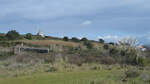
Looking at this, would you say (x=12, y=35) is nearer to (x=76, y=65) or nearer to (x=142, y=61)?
(x=76, y=65)

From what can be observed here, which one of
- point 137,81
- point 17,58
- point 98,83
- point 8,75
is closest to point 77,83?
point 98,83

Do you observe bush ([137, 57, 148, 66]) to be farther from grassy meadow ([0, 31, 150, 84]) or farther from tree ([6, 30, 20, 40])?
tree ([6, 30, 20, 40])

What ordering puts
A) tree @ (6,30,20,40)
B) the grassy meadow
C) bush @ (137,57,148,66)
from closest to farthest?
the grassy meadow, bush @ (137,57,148,66), tree @ (6,30,20,40)

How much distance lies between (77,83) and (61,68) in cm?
892

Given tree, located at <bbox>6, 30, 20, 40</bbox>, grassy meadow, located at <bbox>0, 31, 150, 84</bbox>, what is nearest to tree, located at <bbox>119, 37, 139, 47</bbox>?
grassy meadow, located at <bbox>0, 31, 150, 84</bbox>

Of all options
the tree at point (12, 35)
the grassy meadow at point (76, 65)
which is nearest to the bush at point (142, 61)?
the grassy meadow at point (76, 65)

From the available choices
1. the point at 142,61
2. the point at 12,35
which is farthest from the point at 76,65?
the point at 12,35

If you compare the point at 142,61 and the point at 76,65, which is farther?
the point at 142,61

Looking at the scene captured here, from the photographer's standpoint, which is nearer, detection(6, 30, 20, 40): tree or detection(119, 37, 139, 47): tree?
detection(119, 37, 139, 47): tree

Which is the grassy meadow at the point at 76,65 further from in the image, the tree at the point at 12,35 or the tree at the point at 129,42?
the tree at the point at 12,35

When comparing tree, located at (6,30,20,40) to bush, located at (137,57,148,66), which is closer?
bush, located at (137,57,148,66)

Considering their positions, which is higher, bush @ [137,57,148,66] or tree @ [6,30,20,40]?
tree @ [6,30,20,40]

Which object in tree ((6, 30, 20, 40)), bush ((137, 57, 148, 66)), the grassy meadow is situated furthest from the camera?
tree ((6, 30, 20, 40))

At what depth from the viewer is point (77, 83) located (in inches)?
566
